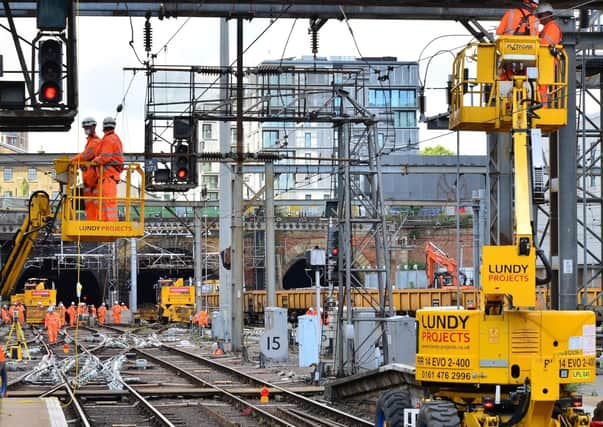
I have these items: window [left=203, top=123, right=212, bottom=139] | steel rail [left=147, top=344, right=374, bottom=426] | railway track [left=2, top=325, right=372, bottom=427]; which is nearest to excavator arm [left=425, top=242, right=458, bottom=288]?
railway track [left=2, top=325, right=372, bottom=427]

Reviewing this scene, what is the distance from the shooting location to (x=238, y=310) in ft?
126

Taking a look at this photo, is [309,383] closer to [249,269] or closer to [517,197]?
[517,197]

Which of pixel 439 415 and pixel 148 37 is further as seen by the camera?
pixel 148 37

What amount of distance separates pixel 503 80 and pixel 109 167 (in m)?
7.15

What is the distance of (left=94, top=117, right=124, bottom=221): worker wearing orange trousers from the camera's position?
19.7 meters

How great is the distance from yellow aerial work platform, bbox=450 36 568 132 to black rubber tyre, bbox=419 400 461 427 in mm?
4151

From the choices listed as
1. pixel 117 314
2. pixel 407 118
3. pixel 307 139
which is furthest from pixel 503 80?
pixel 307 139

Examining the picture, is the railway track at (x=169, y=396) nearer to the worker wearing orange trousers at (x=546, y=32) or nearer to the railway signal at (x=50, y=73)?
the worker wearing orange trousers at (x=546, y=32)

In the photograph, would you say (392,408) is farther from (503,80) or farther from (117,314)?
(117,314)

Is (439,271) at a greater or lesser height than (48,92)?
lesser

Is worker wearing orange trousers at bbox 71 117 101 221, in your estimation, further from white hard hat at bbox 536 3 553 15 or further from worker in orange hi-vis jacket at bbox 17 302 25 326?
worker in orange hi-vis jacket at bbox 17 302 25 326

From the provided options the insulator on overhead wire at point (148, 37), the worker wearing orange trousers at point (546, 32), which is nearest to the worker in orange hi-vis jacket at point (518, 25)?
the worker wearing orange trousers at point (546, 32)

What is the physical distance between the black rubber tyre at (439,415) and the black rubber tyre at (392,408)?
1292mm

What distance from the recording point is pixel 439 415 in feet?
42.2
